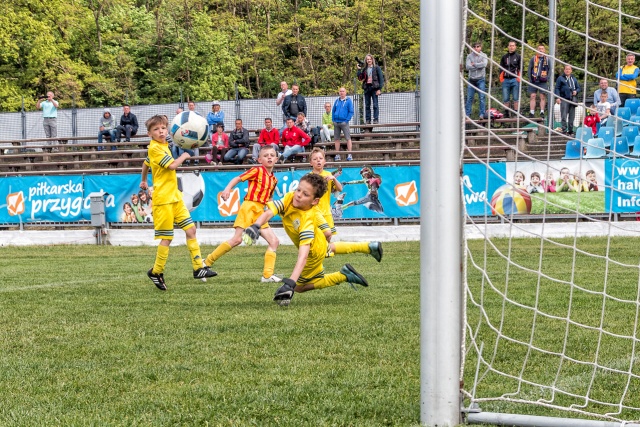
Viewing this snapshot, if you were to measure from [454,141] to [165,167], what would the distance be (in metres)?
7.35

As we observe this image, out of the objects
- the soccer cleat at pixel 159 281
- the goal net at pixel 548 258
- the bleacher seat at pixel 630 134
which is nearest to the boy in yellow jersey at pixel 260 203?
the soccer cleat at pixel 159 281

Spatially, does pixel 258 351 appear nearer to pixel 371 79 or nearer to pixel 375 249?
pixel 375 249

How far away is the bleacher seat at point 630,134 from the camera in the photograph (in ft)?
43.6

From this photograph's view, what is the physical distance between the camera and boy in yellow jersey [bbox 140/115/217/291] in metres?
10.7

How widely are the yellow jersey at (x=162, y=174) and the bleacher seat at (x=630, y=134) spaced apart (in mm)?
6760

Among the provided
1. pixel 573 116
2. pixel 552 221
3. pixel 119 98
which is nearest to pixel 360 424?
pixel 573 116

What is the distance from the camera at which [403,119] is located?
2725 centimetres

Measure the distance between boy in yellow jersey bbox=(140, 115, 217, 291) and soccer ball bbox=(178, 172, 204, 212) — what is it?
9.93 meters

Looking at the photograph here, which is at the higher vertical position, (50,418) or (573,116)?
(573,116)

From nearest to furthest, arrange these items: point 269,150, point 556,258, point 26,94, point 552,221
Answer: point 269,150, point 556,258, point 552,221, point 26,94

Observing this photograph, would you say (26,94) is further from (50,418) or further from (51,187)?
(50,418)

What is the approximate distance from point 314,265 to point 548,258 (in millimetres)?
6403

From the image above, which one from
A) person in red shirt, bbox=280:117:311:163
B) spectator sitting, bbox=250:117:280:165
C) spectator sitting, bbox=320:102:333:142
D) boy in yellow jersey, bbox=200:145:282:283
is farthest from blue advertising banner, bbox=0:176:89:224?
boy in yellow jersey, bbox=200:145:282:283

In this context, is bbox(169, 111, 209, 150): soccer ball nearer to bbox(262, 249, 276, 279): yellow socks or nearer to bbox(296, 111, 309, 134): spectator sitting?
bbox(262, 249, 276, 279): yellow socks
